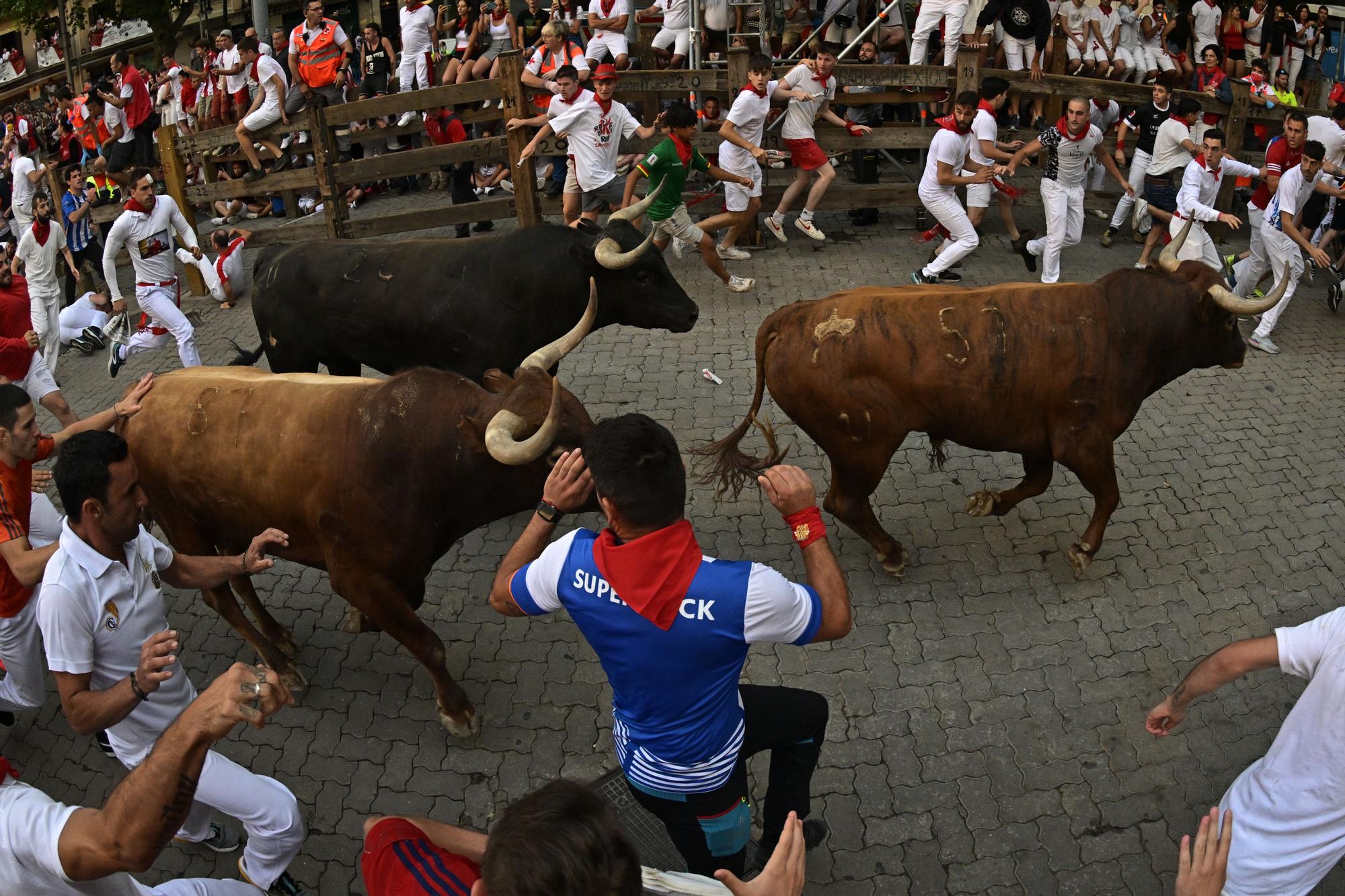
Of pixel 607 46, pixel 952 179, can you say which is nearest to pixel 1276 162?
pixel 952 179

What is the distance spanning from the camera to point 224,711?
2.62 metres

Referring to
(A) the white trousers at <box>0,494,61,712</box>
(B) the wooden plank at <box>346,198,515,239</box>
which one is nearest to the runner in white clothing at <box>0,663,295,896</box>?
(A) the white trousers at <box>0,494,61,712</box>

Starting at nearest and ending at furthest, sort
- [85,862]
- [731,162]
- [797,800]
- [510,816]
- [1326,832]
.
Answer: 1. [510,816]
2. [85,862]
3. [1326,832]
4. [797,800]
5. [731,162]

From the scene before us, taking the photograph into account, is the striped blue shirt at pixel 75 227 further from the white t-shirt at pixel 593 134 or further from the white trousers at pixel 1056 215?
the white trousers at pixel 1056 215

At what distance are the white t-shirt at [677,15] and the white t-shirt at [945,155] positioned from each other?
4.00 meters

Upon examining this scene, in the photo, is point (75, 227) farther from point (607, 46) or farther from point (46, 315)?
point (607, 46)

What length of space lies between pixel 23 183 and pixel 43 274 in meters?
2.66

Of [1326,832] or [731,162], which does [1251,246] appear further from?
[1326,832]

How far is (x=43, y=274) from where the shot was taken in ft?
30.6

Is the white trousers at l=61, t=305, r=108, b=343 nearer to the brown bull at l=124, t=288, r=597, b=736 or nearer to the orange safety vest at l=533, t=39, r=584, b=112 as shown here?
the orange safety vest at l=533, t=39, r=584, b=112

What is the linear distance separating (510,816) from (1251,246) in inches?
360

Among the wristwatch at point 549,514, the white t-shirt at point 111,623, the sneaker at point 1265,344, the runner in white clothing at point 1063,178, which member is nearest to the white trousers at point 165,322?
the white t-shirt at point 111,623

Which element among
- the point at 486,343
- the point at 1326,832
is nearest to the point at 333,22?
the point at 486,343

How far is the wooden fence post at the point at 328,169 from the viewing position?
10.9 meters
